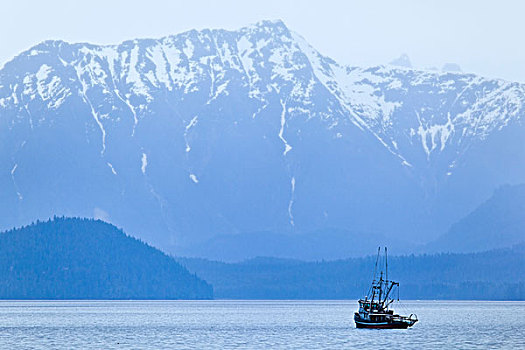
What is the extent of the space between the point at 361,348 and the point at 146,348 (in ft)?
101

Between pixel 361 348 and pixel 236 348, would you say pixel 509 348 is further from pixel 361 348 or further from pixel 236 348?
pixel 236 348

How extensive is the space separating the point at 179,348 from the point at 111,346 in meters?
11.0

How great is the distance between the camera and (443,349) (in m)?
194

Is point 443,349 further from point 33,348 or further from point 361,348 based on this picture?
point 33,348

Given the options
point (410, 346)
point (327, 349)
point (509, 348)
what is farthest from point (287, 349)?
point (509, 348)

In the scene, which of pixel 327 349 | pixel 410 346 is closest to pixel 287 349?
pixel 327 349

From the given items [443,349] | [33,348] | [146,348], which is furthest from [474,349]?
[33,348]

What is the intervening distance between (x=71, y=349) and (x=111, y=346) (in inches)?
289

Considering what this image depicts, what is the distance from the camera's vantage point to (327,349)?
192 m

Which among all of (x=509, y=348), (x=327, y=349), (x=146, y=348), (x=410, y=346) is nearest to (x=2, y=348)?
(x=146, y=348)

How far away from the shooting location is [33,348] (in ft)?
641

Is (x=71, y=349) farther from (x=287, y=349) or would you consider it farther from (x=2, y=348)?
(x=287, y=349)

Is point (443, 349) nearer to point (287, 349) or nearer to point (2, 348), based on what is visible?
point (287, 349)

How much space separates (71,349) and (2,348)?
391 inches
